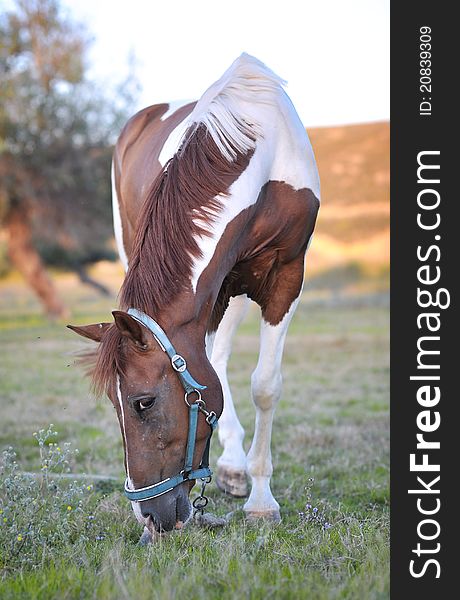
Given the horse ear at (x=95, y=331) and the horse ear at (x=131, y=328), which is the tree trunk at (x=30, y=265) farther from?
the horse ear at (x=131, y=328)

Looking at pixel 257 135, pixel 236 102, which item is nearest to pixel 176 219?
pixel 257 135

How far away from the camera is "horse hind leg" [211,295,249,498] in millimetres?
4105

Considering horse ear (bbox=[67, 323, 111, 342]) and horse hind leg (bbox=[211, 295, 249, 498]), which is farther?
horse hind leg (bbox=[211, 295, 249, 498])

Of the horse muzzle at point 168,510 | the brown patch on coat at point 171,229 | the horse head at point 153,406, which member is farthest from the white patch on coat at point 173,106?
the horse muzzle at point 168,510

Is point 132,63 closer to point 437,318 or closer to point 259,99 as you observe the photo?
point 259,99

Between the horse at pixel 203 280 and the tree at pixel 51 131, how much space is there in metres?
13.1

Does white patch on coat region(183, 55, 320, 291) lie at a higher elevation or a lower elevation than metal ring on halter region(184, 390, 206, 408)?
higher

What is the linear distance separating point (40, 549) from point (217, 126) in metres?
2.04

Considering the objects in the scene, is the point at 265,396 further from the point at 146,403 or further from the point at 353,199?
the point at 353,199

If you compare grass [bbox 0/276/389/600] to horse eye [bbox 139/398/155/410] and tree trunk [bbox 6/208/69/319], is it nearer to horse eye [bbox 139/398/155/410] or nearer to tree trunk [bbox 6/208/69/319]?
horse eye [bbox 139/398/155/410]

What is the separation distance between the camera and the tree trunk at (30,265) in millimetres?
17625

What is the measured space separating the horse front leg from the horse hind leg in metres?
0.30

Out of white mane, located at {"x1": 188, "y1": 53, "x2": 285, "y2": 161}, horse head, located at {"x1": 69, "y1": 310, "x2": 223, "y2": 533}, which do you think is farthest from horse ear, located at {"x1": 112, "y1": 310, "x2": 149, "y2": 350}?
white mane, located at {"x1": 188, "y1": 53, "x2": 285, "y2": 161}

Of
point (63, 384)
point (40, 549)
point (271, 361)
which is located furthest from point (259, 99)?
point (63, 384)
